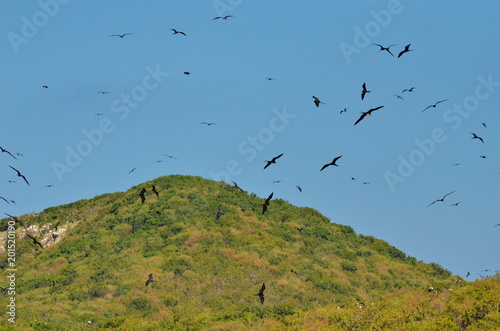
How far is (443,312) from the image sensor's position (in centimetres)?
5356

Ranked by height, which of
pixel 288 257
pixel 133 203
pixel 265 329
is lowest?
pixel 265 329

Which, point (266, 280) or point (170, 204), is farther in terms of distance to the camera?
point (170, 204)

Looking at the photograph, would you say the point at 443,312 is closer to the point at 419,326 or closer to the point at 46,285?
the point at 419,326

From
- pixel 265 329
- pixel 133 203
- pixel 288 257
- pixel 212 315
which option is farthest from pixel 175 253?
pixel 265 329

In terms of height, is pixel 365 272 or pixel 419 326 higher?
pixel 365 272

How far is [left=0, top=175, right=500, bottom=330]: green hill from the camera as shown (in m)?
66.8

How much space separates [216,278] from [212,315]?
2626cm

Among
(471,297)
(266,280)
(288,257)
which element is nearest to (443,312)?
(471,297)

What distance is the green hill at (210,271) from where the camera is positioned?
66.8 metres

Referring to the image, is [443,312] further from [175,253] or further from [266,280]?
[175,253]

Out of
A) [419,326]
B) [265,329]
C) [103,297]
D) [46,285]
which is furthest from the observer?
[46,285]

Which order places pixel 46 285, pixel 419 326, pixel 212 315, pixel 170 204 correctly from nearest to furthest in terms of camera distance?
1. pixel 419 326
2. pixel 212 315
3. pixel 46 285
4. pixel 170 204

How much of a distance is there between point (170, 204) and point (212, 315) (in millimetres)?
55691

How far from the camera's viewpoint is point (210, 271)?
10575 cm
